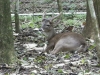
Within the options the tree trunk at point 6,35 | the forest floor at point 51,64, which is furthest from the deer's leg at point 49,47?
the tree trunk at point 6,35

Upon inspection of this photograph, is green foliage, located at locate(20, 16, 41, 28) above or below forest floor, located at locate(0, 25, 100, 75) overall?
above

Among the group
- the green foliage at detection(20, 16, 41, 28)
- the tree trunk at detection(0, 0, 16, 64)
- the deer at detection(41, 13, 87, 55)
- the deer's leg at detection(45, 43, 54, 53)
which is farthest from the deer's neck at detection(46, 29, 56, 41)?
the green foliage at detection(20, 16, 41, 28)

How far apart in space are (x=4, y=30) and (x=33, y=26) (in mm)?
6796

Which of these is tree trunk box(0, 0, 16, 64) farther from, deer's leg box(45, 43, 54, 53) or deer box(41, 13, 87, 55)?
deer's leg box(45, 43, 54, 53)

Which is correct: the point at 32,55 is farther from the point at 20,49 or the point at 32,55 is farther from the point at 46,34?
the point at 46,34

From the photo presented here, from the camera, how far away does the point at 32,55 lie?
8703 millimetres

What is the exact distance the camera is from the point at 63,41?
9.79m

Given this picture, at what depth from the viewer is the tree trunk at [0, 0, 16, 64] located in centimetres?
686

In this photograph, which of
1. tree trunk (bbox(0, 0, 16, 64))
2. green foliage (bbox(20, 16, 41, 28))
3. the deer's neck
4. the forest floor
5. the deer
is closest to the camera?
the forest floor

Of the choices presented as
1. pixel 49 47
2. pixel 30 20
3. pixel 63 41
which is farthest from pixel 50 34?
pixel 30 20

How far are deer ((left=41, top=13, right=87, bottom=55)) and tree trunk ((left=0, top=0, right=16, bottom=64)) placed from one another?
8.12 feet

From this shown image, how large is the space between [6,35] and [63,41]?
310 centimetres

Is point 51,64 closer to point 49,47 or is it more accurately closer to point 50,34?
point 49,47

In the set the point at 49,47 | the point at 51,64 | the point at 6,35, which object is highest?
the point at 6,35
